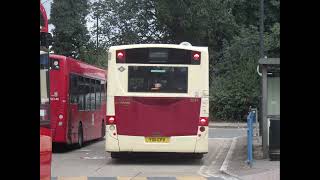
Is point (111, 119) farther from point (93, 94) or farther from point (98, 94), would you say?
point (98, 94)

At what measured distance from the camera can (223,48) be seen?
54344mm

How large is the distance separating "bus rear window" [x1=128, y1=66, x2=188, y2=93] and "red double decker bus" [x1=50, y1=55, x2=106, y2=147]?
3.46 m

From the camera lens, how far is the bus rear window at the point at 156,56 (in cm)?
1634

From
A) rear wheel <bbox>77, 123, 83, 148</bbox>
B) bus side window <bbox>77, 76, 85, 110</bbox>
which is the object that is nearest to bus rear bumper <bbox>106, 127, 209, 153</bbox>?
bus side window <bbox>77, 76, 85, 110</bbox>

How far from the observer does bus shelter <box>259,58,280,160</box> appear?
16203 millimetres

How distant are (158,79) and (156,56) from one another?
1.99 ft

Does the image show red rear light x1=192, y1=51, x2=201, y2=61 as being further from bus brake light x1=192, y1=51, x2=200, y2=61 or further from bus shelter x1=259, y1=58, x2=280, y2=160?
bus shelter x1=259, y1=58, x2=280, y2=160

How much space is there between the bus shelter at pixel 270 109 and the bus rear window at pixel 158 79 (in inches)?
80.7

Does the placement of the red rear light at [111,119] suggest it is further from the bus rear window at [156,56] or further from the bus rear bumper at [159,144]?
the bus rear window at [156,56]
